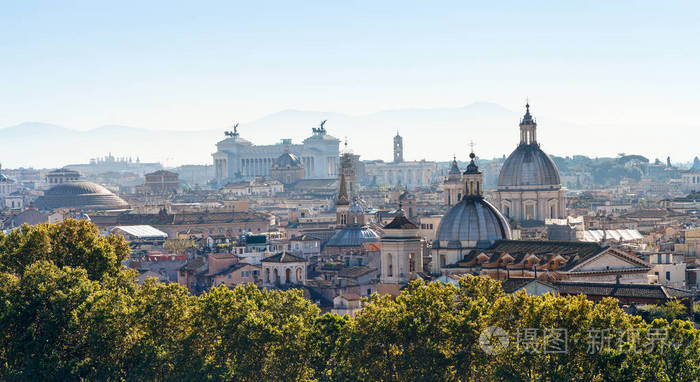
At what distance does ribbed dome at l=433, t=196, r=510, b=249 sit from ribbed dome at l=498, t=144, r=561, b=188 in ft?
134

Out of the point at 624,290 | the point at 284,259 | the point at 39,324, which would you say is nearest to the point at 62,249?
the point at 39,324

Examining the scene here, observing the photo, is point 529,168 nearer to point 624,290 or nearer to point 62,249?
point 624,290

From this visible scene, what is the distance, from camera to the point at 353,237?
13000 cm

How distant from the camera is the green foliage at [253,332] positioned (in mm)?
55406

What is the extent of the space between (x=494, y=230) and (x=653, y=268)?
412 inches

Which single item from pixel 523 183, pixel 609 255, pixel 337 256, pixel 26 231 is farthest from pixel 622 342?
pixel 523 183

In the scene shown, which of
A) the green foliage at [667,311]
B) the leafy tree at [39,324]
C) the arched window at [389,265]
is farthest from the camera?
the arched window at [389,265]

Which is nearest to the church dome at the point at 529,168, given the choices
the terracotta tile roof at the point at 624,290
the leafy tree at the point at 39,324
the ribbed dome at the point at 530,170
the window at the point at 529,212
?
the ribbed dome at the point at 530,170

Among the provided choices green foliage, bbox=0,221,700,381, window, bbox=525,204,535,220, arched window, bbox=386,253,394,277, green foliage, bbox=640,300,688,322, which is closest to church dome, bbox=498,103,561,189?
window, bbox=525,204,535,220

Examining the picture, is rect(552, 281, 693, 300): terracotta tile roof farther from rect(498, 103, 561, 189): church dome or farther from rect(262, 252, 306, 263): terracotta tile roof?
rect(498, 103, 561, 189): church dome

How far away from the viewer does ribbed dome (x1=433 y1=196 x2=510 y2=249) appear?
303 feet

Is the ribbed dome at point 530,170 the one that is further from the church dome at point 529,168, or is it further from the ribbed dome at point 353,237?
the ribbed dome at point 353,237

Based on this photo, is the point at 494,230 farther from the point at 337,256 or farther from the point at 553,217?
the point at 553,217

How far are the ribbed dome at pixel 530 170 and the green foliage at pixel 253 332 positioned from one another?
73.3m
